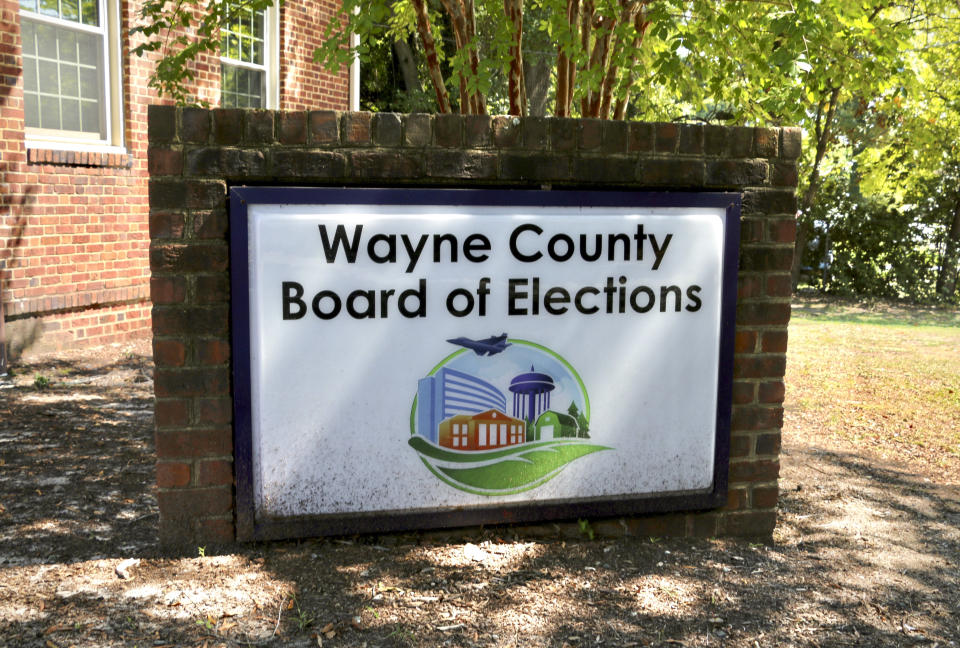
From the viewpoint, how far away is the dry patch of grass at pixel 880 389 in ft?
19.7

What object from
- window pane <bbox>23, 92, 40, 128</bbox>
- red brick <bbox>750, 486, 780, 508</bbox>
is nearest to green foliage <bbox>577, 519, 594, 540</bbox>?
red brick <bbox>750, 486, 780, 508</bbox>

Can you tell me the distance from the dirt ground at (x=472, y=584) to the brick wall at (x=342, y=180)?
0.86 ft

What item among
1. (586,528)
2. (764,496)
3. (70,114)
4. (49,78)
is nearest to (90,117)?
(70,114)

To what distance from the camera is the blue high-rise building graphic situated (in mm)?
3404

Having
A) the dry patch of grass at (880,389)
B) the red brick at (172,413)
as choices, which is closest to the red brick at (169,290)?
the red brick at (172,413)

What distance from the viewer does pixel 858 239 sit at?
18078 mm

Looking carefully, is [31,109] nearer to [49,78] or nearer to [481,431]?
[49,78]

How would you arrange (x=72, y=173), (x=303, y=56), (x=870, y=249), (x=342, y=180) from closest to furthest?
(x=342, y=180), (x=72, y=173), (x=303, y=56), (x=870, y=249)

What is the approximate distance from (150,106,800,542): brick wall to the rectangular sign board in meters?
0.07

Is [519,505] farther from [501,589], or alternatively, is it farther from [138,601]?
[138,601]

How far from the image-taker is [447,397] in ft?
11.2

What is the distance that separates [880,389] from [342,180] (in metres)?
6.52

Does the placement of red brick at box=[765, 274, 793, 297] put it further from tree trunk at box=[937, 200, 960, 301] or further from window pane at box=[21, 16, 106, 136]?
tree trunk at box=[937, 200, 960, 301]

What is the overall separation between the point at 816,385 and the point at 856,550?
476 cm
